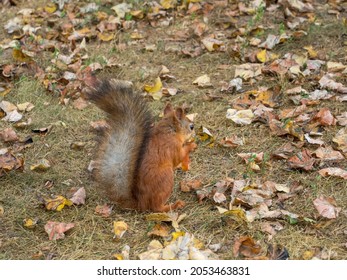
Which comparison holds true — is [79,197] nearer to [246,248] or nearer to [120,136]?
[120,136]

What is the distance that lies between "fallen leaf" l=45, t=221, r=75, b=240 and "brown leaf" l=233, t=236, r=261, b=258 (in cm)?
86

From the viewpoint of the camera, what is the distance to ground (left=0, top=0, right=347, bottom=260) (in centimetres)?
298

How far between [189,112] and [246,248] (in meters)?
1.61

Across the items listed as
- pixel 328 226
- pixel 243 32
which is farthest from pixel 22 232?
pixel 243 32

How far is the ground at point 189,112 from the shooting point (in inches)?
117

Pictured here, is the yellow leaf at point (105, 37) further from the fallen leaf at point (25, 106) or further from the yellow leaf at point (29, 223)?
the yellow leaf at point (29, 223)

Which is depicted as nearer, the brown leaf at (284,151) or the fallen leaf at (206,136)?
the brown leaf at (284,151)

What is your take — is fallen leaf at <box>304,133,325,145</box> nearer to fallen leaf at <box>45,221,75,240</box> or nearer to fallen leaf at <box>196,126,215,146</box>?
fallen leaf at <box>196,126,215,146</box>

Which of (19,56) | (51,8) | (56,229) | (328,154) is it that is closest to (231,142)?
(328,154)

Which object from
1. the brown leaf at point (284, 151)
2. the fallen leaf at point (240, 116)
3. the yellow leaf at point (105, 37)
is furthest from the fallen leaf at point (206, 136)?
the yellow leaf at point (105, 37)

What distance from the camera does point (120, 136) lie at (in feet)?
9.99

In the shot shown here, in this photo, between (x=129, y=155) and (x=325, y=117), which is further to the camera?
(x=325, y=117)

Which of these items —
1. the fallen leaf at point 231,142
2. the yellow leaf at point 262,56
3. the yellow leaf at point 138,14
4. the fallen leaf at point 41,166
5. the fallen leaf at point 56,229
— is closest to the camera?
the fallen leaf at point 56,229

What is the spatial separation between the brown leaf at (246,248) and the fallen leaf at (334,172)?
760 millimetres
